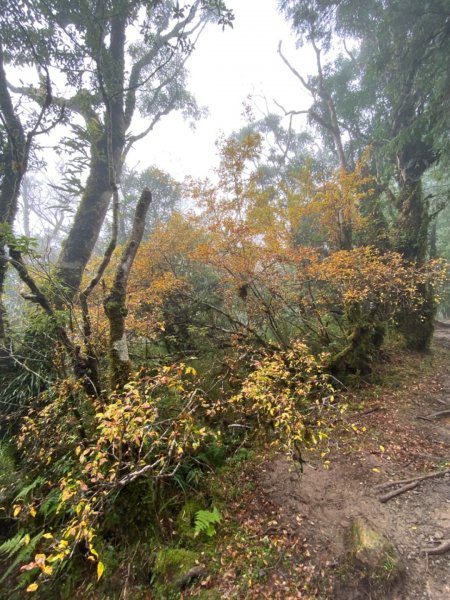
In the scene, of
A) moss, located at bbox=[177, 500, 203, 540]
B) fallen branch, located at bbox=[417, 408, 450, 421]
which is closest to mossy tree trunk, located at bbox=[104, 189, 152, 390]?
moss, located at bbox=[177, 500, 203, 540]

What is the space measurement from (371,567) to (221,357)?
4.31 meters

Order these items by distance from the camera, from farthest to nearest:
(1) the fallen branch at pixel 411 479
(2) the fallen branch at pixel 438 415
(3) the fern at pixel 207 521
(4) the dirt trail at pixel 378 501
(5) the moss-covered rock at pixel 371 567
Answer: (2) the fallen branch at pixel 438 415, (1) the fallen branch at pixel 411 479, (3) the fern at pixel 207 521, (4) the dirt trail at pixel 378 501, (5) the moss-covered rock at pixel 371 567

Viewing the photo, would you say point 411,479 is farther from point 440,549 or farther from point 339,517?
point 339,517

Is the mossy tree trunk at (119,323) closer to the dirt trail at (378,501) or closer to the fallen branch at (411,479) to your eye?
the dirt trail at (378,501)

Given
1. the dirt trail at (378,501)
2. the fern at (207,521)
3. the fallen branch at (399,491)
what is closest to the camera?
the dirt trail at (378,501)

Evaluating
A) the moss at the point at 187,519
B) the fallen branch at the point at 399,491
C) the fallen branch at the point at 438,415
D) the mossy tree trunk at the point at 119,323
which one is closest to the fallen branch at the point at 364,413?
the fallen branch at the point at 438,415

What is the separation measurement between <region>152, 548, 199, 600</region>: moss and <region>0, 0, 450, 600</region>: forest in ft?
0.05

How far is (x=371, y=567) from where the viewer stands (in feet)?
8.29

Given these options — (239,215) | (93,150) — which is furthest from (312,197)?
(93,150)

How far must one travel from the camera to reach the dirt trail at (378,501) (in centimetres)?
257

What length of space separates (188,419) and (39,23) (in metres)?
10.2

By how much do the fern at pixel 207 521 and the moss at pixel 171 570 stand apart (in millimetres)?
233

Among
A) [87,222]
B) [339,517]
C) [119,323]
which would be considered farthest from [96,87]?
[339,517]

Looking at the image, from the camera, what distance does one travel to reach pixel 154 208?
1855cm
